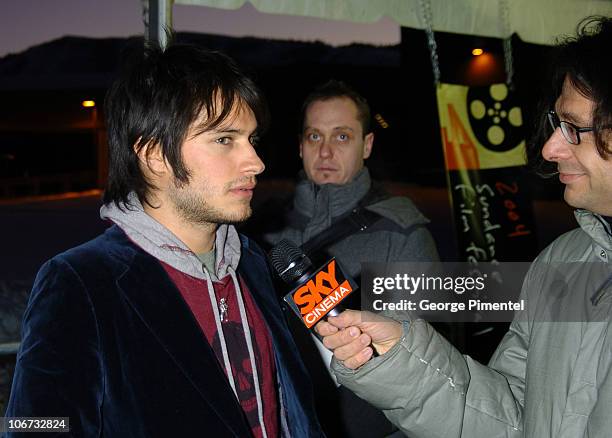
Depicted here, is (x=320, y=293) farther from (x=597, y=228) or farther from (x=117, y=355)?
(x=597, y=228)

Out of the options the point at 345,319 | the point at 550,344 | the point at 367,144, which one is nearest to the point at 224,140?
the point at 345,319

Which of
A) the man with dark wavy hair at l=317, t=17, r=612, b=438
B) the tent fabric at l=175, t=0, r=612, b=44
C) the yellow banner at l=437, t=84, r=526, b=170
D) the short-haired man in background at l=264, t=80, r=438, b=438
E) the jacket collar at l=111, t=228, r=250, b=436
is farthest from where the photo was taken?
the yellow banner at l=437, t=84, r=526, b=170

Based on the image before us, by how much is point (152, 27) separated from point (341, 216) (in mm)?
1087

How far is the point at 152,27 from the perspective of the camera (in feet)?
7.82

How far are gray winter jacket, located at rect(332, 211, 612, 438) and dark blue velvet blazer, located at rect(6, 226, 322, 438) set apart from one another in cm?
40

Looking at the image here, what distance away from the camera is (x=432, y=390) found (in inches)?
60.2

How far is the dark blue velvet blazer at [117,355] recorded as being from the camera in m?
1.17

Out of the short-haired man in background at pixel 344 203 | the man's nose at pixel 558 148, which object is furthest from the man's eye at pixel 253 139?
the short-haired man in background at pixel 344 203

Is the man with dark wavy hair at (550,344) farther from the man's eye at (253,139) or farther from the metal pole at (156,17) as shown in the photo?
the metal pole at (156,17)

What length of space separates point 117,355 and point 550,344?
1.02 meters

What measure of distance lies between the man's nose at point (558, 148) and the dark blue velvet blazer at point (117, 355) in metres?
1.00

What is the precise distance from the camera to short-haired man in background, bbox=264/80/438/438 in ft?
8.57

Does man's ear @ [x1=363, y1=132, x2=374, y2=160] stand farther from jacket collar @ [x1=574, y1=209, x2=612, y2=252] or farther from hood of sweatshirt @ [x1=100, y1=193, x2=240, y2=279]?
hood of sweatshirt @ [x1=100, y1=193, x2=240, y2=279]

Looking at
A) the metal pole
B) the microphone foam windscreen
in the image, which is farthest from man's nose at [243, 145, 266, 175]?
the metal pole
